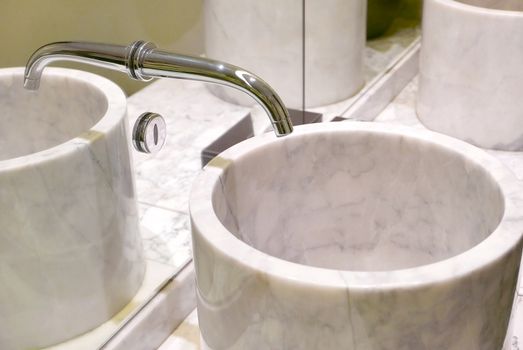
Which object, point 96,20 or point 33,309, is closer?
point 33,309

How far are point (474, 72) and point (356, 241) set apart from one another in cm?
42

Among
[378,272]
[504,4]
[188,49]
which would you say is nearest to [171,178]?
[188,49]

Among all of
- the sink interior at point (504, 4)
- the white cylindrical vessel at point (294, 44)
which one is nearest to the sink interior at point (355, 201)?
the white cylindrical vessel at point (294, 44)

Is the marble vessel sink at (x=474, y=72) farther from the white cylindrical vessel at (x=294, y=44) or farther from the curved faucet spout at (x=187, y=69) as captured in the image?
the curved faucet spout at (x=187, y=69)

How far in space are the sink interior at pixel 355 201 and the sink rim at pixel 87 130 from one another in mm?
112

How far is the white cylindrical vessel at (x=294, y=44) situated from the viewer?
938 millimetres

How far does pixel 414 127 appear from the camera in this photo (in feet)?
2.69

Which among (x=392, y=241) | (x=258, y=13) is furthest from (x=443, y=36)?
(x=392, y=241)

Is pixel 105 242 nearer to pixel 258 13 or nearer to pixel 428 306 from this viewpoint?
pixel 428 306

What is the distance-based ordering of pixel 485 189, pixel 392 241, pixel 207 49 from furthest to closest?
pixel 207 49, pixel 392 241, pixel 485 189

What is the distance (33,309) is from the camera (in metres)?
0.57

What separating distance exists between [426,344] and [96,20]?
440 mm

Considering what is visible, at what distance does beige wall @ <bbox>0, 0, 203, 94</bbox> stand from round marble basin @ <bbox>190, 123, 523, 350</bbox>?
206 mm

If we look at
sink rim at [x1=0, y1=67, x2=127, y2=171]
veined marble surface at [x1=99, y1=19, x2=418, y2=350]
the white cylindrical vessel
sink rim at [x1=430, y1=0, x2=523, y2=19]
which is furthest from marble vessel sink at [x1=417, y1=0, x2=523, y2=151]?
sink rim at [x1=0, y1=67, x2=127, y2=171]
